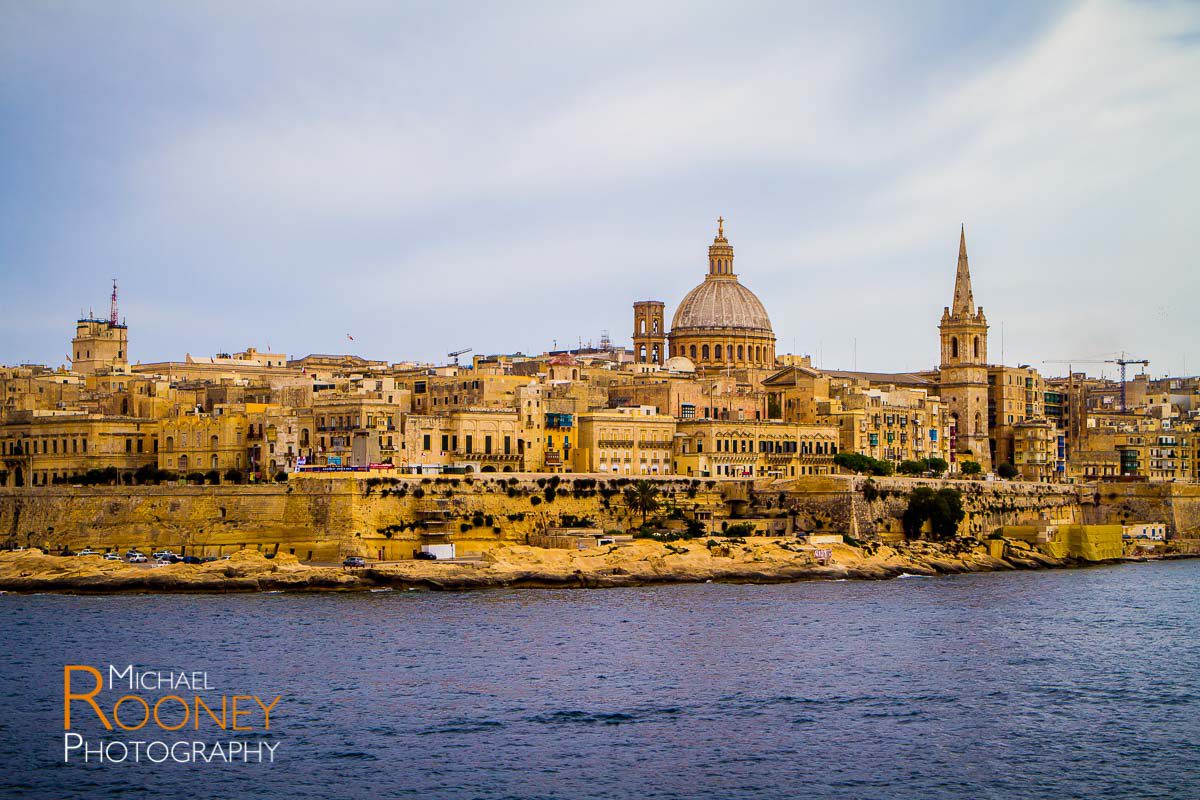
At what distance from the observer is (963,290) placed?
91.4 metres

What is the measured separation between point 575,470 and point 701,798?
4188cm

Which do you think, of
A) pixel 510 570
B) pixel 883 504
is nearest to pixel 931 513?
pixel 883 504

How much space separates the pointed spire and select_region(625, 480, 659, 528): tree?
1201 inches

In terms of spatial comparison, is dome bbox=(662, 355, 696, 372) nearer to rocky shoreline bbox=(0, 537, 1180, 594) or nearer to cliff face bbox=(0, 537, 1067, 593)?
cliff face bbox=(0, 537, 1067, 593)

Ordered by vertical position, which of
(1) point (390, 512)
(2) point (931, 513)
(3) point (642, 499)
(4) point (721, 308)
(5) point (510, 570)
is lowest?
(5) point (510, 570)

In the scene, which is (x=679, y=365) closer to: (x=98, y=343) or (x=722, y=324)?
(x=722, y=324)

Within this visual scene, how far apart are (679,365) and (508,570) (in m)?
33.7

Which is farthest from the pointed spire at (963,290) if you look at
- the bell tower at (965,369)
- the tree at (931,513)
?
the tree at (931,513)

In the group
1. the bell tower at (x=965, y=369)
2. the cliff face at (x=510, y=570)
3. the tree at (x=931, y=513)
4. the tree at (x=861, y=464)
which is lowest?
the cliff face at (x=510, y=570)

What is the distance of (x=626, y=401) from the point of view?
78.9 metres

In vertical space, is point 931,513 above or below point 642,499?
below

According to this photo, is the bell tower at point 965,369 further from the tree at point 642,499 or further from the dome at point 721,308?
the tree at point 642,499

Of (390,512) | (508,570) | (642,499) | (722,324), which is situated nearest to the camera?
(508,570)

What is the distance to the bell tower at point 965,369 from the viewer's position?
89625 mm
